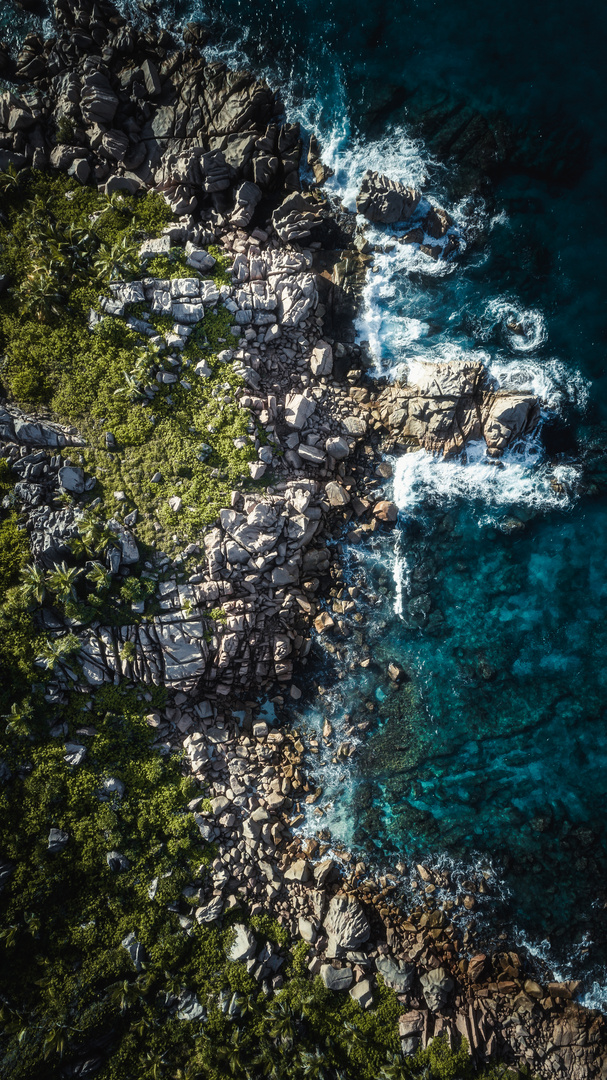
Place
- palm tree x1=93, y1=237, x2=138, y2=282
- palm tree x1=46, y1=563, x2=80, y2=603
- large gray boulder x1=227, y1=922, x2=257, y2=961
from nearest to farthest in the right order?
palm tree x1=46, y1=563, x2=80, y2=603 < large gray boulder x1=227, y1=922, x2=257, y2=961 < palm tree x1=93, y1=237, x2=138, y2=282

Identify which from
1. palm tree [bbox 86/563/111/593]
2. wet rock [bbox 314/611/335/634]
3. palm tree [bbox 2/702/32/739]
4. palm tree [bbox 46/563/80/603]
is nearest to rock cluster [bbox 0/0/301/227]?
palm tree [bbox 86/563/111/593]

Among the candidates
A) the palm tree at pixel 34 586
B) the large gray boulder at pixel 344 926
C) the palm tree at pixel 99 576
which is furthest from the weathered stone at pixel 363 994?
the palm tree at pixel 34 586

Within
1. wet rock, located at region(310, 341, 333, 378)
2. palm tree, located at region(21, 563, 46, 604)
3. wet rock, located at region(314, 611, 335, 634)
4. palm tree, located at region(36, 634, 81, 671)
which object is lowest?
wet rock, located at region(314, 611, 335, 634)

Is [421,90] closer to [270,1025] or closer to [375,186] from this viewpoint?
[375,186]

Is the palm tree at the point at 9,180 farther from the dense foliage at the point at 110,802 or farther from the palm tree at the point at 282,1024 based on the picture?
the palm tree at the point at 282,1024

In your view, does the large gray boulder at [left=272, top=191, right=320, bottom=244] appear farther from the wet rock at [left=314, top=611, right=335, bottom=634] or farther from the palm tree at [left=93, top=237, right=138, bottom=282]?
the wet rock at [left=314, top=611, right=335, bottom=634]

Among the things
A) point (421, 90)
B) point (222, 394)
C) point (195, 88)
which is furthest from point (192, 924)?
point (421, 90)

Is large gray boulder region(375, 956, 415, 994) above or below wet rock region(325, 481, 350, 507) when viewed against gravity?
below

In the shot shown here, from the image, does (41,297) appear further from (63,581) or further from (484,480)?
(484,480)
